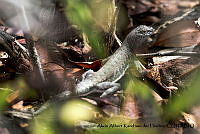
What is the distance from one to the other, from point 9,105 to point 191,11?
326cm

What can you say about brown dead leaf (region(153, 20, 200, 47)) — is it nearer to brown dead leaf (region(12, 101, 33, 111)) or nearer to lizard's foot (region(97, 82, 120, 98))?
lizard's foot (region(97, 82, 120, 98))

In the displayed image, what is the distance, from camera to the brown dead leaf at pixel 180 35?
400 cm

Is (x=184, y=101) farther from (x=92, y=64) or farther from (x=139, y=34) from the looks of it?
(x=139, y=34)

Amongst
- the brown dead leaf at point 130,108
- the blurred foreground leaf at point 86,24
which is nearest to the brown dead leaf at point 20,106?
the brown dead leaf at point 130,108

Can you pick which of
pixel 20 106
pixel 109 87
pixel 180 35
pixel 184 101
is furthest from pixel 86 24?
A: pixel 184 101

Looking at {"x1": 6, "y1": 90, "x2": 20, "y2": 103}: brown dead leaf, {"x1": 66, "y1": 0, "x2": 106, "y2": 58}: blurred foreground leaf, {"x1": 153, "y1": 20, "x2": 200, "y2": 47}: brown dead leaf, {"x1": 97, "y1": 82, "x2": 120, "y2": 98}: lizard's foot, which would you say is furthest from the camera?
{"x1": 153, "y1": 20, "x2": 200, "y2": 47}: brown dead leaf

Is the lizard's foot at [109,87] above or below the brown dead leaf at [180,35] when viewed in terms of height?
below

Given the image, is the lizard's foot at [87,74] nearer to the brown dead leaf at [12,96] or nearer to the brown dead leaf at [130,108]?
the brown dead leaf at [130,108]

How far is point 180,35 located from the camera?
4.10m

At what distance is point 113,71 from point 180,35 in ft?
3.51

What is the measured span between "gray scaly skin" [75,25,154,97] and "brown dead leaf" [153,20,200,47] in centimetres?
25

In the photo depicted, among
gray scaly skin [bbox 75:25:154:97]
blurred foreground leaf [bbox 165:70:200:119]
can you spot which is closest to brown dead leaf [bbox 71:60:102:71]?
gray scaly skin [bbox 75:25:154:97]

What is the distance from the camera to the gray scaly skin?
3.30 meters

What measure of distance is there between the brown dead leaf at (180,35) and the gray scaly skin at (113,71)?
0.82 ft
